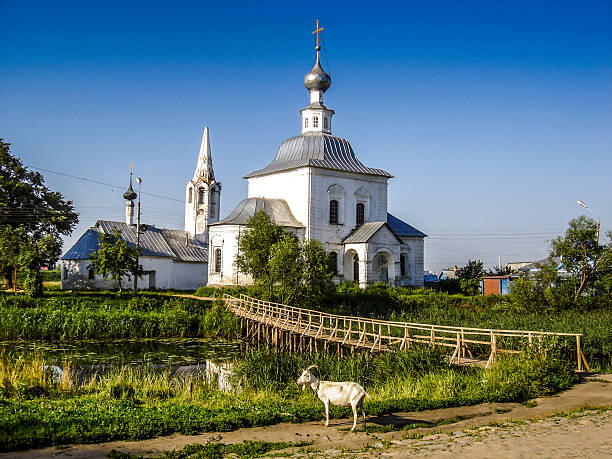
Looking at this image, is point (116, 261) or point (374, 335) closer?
point (374, 335)

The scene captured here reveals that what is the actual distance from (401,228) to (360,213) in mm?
3804

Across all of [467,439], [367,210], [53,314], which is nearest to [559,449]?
[467,439]

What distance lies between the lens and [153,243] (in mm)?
45344

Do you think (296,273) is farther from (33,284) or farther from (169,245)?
(169,245)

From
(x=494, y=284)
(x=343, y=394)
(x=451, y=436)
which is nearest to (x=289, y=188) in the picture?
(x=494, y=284)

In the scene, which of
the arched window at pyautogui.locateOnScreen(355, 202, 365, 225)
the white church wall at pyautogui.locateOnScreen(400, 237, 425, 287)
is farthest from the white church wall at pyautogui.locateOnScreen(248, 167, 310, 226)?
the white church wall at pyautogui.locateOnScreen(400, 237, 425, 287)

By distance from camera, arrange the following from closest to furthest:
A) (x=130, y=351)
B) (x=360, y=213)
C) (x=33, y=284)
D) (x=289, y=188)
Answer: (x=130, y=351), (x=33, y=284), (x=289, y=188), (x=360, y=213)

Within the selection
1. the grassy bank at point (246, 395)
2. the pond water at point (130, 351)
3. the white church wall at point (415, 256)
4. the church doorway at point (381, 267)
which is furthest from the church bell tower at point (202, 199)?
the grassy bank at point (246, 395)

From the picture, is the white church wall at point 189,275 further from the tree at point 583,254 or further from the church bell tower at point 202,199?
the tree at point 583,254

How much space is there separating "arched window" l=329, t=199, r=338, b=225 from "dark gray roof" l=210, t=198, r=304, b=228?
8.06 ft

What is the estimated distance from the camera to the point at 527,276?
3030cm

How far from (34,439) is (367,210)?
36.0 m

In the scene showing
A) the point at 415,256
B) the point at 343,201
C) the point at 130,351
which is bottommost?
the point at 130,351

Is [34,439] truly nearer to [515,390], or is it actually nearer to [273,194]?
[515,390]
